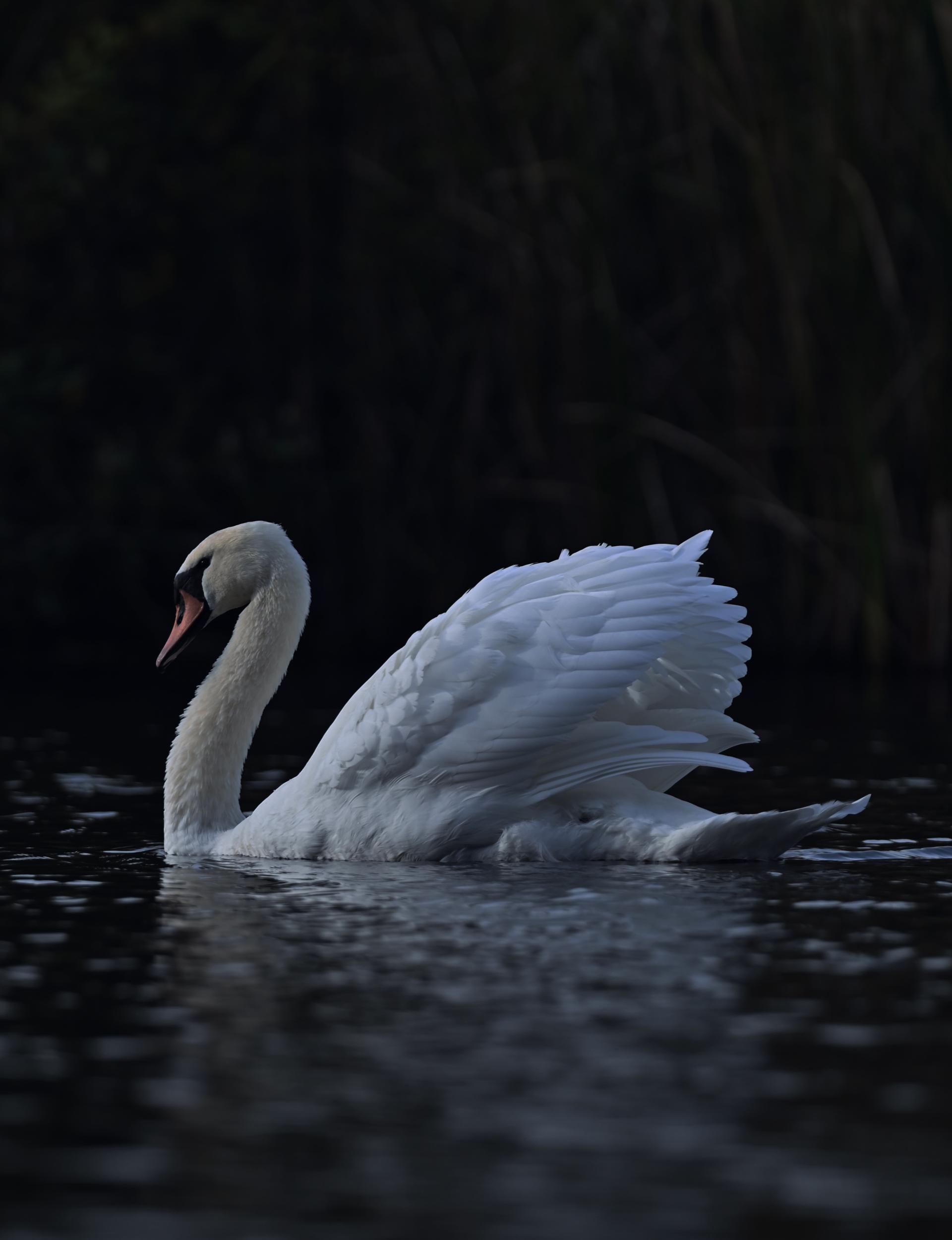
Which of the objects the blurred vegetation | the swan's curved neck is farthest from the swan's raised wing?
the blurred vegetation

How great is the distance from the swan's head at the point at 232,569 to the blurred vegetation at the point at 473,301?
21.4ft

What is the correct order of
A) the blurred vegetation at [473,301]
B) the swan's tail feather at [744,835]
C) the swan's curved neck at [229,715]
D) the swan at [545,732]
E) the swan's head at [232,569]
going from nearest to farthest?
the swan's tail feather at [744,835] → the swan at [545,732] → the swan's curved neck at [229,715] → the swan's head at [232,569] → the blurred vegetation at [473,301]

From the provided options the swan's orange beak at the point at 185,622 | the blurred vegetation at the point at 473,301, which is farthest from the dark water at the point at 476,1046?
the blurred vegetation at the point at 473,301

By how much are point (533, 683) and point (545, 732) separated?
180 mm

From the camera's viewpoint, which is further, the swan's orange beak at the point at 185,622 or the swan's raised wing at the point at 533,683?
the swan's orange beak at the point at 185,622

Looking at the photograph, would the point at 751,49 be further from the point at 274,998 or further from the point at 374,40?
the point at 274,998

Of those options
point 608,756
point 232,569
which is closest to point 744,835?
point 608,756

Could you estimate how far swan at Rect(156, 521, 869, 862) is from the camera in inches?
304

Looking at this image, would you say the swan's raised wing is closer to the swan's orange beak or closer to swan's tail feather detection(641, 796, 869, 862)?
swan's tail feather detection(641, 796, 869, 862)

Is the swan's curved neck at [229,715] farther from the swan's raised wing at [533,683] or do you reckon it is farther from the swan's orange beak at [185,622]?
the swan's raised wing at [533,683]

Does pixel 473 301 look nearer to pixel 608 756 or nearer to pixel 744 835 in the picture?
pixel 608 756

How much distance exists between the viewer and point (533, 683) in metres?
Result: 7.79

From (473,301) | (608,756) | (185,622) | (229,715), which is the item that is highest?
(473,301)

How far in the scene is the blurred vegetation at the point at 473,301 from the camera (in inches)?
617
